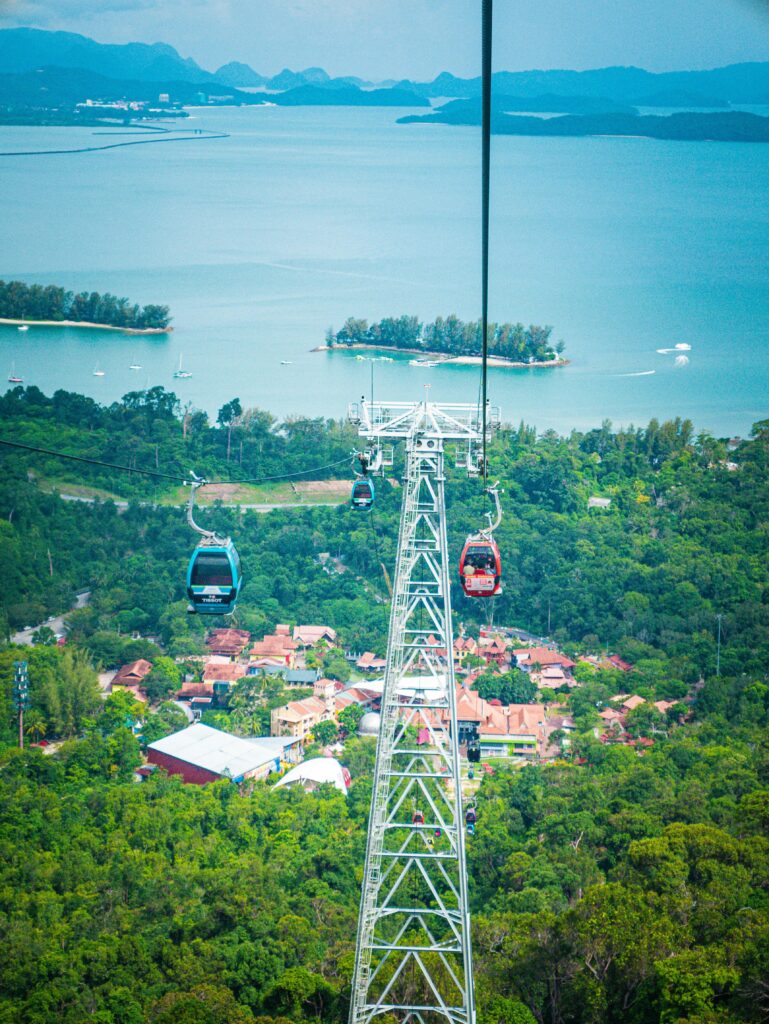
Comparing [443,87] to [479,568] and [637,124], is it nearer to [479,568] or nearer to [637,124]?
[637,124]

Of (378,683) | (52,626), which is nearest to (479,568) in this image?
(378,683)

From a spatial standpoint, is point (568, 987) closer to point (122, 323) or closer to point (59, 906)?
point (59, 906)

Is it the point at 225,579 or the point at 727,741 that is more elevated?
the point at 225,579

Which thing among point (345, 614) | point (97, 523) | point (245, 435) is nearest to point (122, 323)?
point (245, 435)

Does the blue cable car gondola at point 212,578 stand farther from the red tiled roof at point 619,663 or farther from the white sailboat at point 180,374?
the white sailboat at point 180,374

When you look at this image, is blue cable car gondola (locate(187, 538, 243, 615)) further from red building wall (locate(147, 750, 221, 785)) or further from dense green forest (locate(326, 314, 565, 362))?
dense green forest (locate(326, 314, 565, 362))

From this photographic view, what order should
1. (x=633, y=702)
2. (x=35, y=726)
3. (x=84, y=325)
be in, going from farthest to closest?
1. (x=84, y=325)
2. (x=633, y=702)
3. (x=35, y=726)
